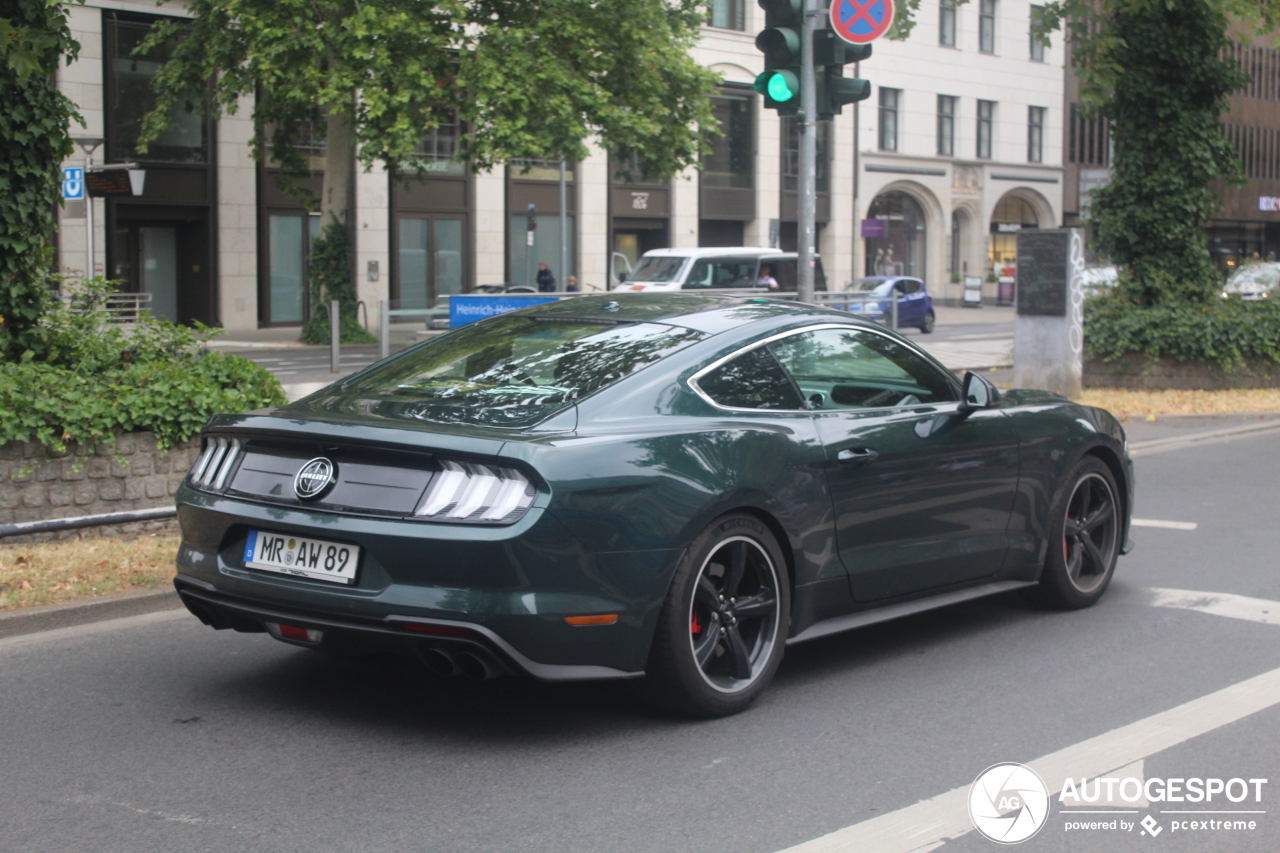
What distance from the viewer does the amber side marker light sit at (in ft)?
14.2

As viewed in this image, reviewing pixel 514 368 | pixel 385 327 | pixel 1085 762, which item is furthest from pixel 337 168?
pixel 1085 762

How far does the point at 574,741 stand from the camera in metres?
4.58

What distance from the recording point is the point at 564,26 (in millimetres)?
25641

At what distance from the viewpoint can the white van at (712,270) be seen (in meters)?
30.8

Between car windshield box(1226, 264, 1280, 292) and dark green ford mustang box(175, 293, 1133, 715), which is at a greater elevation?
car windshield box(1226, 264, 1280, 292)

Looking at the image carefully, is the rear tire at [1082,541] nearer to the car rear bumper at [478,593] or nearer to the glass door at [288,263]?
the car rear bumper at [478,593]

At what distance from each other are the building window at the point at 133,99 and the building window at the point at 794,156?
22.1m

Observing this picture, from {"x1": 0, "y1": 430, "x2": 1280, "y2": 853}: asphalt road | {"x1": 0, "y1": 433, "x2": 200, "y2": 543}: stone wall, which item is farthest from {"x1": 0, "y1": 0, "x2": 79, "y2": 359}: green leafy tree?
{"x1": 0, "y1": 430, "x2": 1280, "y2": 853}: asphalt road

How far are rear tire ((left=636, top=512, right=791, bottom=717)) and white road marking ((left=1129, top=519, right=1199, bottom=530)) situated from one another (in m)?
4.72

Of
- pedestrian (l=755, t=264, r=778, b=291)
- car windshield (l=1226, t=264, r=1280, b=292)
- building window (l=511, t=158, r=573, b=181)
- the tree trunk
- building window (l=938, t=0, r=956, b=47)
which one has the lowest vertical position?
car windshield (l=1226, t=264, r=1280, b=292)

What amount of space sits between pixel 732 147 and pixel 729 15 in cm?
436

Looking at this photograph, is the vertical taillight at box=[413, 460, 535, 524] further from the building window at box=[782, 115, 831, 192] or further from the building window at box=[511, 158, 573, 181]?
the building window at box=[782, 115, 831, 192]

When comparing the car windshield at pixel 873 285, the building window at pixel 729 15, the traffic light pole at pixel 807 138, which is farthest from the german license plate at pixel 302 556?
the building window at pixel 729 15

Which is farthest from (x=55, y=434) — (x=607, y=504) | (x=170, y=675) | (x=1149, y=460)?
(x=1149, y=460)
